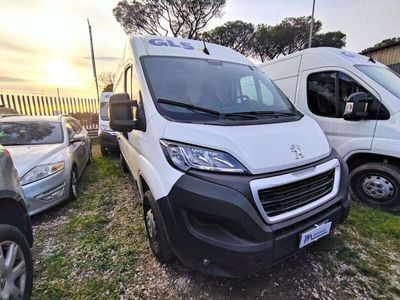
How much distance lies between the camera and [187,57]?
2.92m

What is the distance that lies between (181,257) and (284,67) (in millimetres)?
4244

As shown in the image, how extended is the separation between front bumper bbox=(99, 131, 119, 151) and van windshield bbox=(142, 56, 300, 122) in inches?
195

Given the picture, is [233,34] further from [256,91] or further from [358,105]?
[256,91]

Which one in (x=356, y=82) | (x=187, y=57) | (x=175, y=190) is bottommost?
(x=175, y=190)

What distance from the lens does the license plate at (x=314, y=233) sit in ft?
6.20

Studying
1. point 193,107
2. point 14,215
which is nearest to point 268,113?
point 193,107

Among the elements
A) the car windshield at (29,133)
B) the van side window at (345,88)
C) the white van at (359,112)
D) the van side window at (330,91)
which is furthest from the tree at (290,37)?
the car windshield at (29,133)

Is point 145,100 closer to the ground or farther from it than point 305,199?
farther from it

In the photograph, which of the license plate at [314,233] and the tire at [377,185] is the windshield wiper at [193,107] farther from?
the tire at [377,185]

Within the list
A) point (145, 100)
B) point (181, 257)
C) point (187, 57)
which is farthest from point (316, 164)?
point (187, 57)

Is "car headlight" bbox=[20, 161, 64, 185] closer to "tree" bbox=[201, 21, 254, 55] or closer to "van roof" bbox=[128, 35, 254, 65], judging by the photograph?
"van roof" bbox=[128, 35, 254, 65]

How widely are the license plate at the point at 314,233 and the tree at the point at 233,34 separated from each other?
877 inches

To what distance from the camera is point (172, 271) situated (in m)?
2.37

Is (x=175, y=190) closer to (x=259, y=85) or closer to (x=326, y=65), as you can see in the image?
(x=259, y=85)
